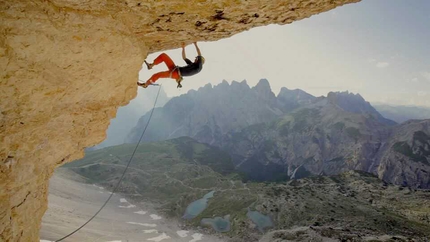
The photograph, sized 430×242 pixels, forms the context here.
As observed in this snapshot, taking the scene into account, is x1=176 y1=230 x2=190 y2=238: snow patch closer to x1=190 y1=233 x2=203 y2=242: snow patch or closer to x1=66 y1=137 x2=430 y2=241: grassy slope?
x1=190 y1=233 x2=203 y2=242: snow patch

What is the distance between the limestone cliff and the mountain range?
10296cm

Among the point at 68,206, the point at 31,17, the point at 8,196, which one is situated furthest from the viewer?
the point at 68,206

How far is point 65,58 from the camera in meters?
5.71

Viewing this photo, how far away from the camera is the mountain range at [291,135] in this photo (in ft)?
324

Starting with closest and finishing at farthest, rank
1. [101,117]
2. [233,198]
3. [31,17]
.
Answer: [31,17] < [101,117] < [233,198]

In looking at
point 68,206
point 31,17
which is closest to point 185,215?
point 68,206

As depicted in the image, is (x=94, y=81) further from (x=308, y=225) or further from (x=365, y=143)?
(x=365, y=143)

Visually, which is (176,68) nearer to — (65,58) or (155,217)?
(65,58)

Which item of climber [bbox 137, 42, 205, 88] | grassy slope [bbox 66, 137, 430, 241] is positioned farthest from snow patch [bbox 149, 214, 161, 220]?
climber [bbox 137, 42, 205, 88]

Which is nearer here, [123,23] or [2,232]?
[2,232]

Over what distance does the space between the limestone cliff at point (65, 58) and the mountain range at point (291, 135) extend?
102956mm

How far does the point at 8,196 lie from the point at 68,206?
200 ft

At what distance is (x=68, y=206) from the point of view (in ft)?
184

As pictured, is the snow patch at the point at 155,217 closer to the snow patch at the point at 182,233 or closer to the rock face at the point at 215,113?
the snow patch at the point at 182,233
